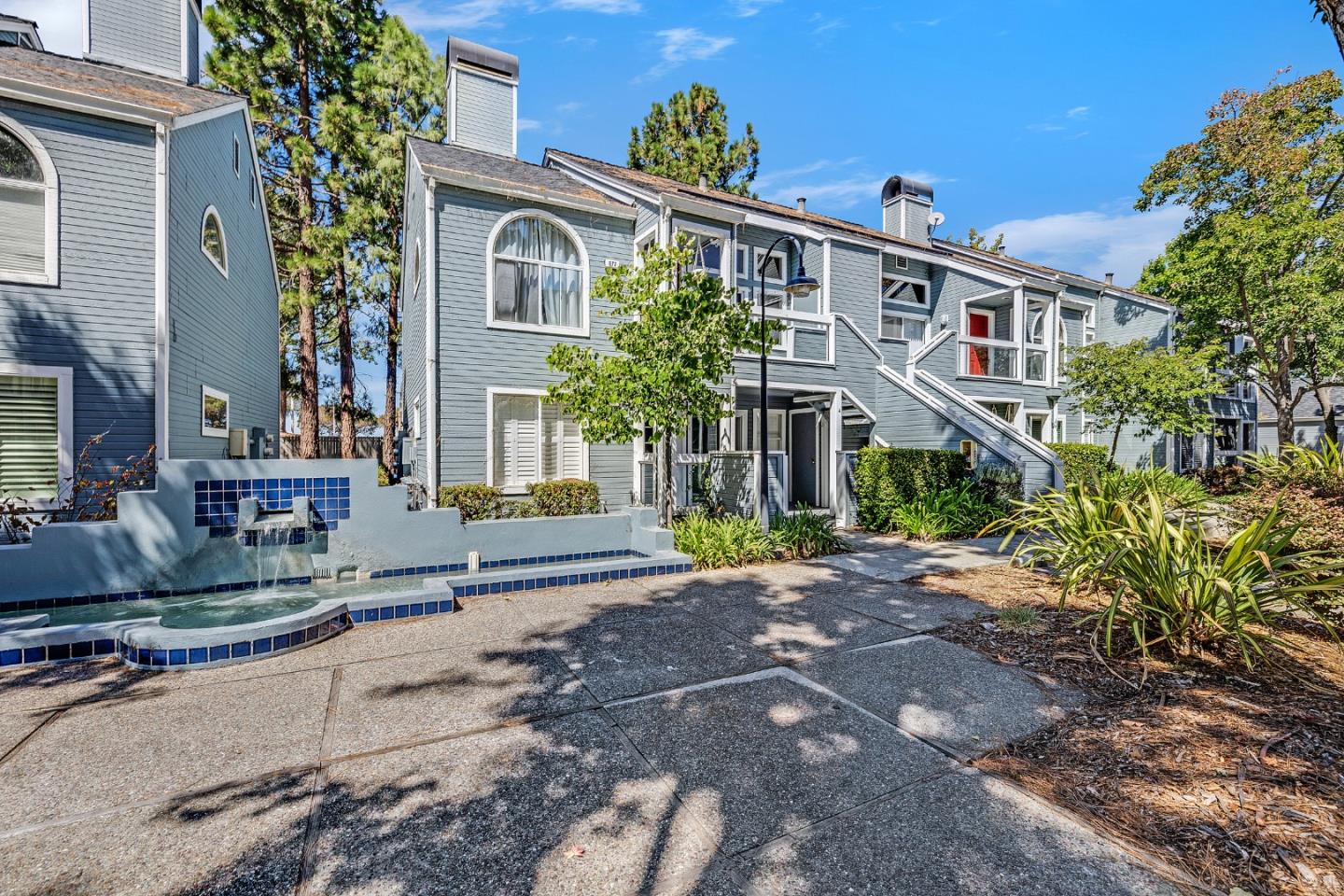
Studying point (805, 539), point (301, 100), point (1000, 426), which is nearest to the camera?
point (805, 539)

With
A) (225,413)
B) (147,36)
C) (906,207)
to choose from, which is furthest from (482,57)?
(906,207)

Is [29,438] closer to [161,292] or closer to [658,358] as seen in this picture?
[161,292]

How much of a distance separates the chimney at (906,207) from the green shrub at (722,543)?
13.6 meters

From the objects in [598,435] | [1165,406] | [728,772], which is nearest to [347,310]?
[598,435]

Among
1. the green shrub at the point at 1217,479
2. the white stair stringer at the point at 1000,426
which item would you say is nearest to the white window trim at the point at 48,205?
the white stair stringer at the point at 1000,426

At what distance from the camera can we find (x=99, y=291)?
712 cm

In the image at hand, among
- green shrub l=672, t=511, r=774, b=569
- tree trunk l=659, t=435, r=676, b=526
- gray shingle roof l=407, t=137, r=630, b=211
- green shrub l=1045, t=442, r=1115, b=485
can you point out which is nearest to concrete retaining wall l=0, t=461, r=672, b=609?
green shrub l=672, t=511, r=774, b=569

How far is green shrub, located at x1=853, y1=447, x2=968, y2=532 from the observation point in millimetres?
10328

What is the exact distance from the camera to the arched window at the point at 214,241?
8.89 m

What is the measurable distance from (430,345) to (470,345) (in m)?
0.62

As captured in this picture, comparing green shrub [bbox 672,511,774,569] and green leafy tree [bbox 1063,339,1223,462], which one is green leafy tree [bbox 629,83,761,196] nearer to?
green leafy tree [bbox 1063,339,1223,462]

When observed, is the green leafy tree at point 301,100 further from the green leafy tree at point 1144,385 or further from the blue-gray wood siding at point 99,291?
the green leafy tree at point 1144,385

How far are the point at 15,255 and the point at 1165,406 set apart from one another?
71.4 feet

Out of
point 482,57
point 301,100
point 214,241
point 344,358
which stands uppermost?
point 301,100
